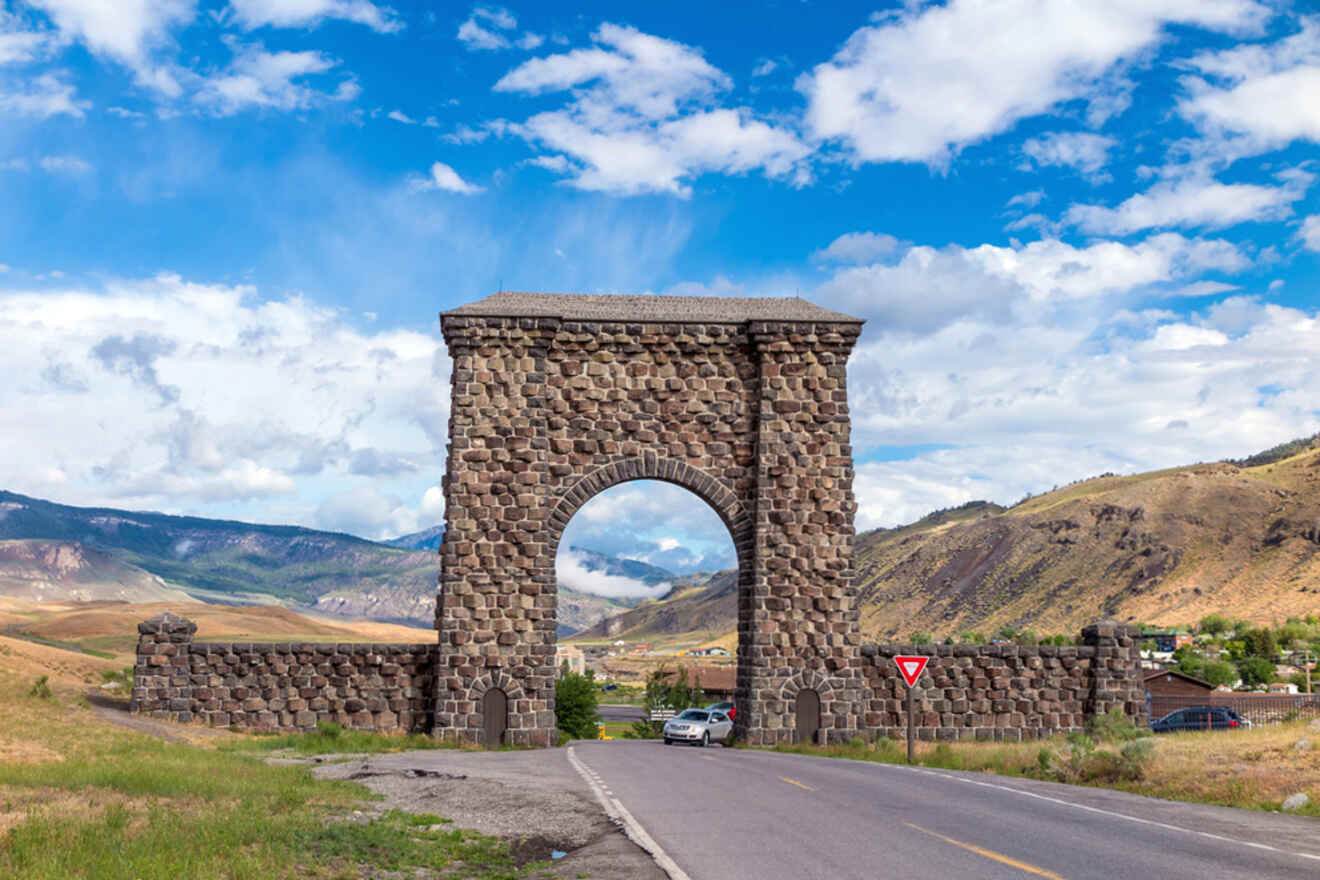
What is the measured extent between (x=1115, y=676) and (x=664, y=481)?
1391cm

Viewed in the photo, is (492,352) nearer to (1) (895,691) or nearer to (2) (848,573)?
(2) (848,573)

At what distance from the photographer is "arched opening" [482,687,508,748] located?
29344 mm

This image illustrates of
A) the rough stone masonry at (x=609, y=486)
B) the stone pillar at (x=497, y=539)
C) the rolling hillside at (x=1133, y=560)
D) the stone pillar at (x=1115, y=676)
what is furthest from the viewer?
the rolling hillside at (x=1133, y=560)

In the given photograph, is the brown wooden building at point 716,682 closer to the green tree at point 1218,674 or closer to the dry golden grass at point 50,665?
the green tree at point 1218,674

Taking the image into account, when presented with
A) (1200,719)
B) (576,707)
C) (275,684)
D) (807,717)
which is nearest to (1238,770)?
(807,717)

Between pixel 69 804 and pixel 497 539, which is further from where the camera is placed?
pixel 497 539

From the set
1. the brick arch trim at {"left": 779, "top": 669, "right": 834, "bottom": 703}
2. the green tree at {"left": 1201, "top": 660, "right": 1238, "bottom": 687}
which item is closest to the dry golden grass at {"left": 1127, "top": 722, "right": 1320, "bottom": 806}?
the brick arch trim at {"left": 779, "top": 669, "right": 834, "bottom": 703}

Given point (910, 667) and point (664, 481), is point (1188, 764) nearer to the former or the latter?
point (910, 667)

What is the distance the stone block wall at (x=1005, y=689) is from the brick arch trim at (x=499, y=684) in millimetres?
9699

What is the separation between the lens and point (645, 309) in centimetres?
3200

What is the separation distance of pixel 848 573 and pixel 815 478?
2.84m

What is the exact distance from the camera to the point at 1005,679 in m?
30.9

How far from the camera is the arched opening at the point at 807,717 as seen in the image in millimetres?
30094

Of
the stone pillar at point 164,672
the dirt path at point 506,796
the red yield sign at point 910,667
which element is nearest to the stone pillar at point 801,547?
the red yield sign at point 910,667
